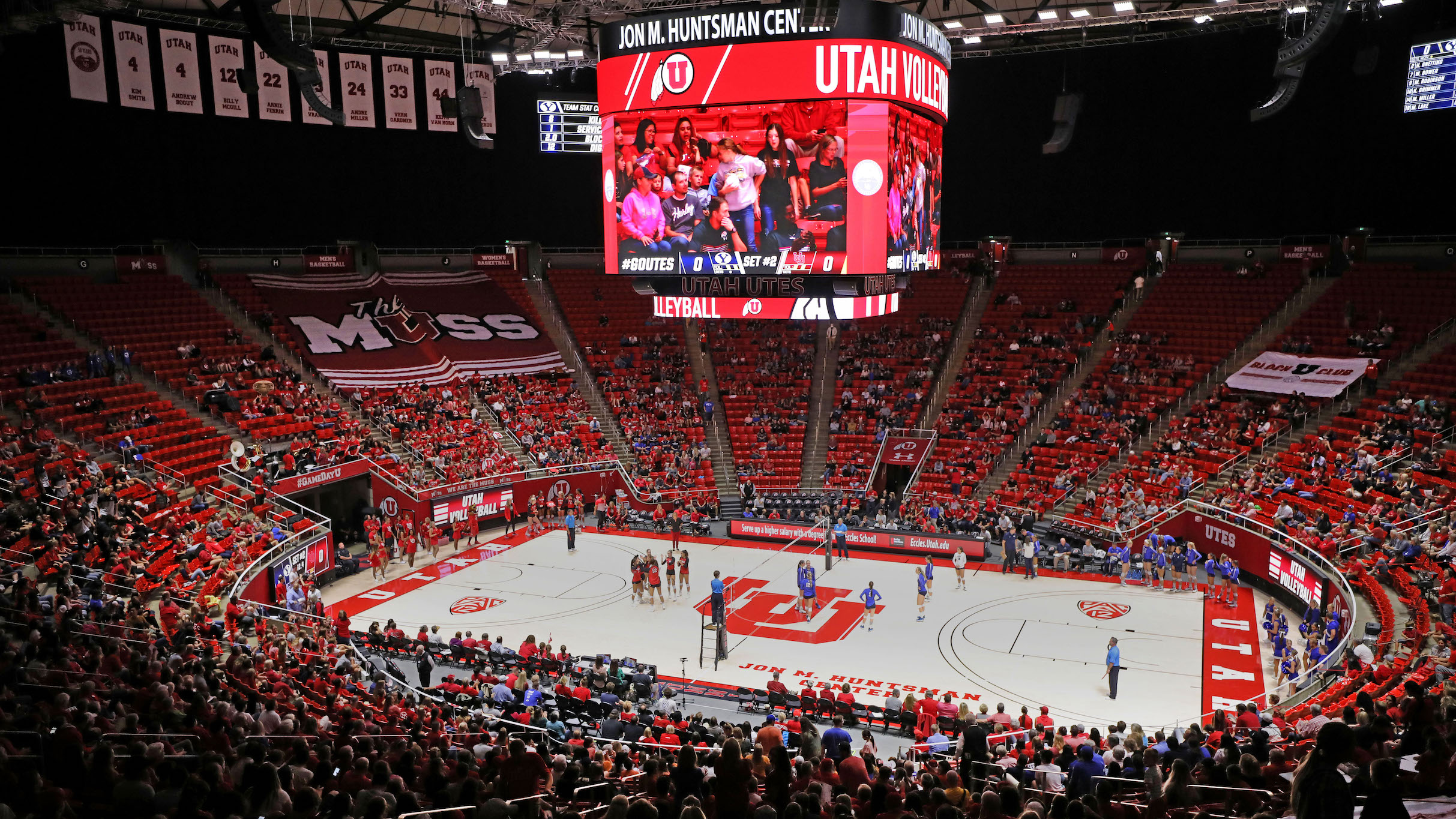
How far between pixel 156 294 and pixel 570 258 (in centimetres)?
1820

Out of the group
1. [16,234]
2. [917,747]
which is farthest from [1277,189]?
[16,234]

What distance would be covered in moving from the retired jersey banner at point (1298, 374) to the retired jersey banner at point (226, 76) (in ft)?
116

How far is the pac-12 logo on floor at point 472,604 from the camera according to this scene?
81.6ft

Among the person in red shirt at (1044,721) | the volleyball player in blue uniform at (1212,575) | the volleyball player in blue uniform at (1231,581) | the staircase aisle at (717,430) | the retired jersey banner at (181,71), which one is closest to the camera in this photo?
the person in red shirt at (1044,721)

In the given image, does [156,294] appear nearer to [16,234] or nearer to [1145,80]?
[16,234]

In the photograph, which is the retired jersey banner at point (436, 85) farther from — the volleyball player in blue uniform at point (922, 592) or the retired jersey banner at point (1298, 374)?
the retired jersey banner at point (1298, 374)

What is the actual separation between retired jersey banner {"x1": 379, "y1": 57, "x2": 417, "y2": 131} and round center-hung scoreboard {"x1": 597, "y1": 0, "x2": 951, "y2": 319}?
61.9 ft

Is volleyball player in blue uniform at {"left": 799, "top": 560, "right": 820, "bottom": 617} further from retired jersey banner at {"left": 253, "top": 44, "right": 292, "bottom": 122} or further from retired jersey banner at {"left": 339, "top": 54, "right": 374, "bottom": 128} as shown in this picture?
retired jersey banner at {"left": 253, "top": 44, "right": 292, "bottom": 122}

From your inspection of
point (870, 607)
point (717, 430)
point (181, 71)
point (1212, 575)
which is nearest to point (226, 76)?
point (181, 71)

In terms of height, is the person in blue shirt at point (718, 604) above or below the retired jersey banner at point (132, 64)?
below

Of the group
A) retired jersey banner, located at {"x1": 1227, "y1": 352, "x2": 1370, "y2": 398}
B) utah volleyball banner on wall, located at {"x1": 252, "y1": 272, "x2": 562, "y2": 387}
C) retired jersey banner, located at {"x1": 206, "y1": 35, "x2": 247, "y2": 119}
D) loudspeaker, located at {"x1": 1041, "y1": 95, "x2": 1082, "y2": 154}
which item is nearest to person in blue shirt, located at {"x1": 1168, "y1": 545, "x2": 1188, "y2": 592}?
retired jersey banner, located at {"x1": 1227, "y1": 352, "x2": 1370, "y2": 398}

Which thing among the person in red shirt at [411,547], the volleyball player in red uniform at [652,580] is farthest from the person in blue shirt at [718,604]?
the person in red shirt at [411,547]

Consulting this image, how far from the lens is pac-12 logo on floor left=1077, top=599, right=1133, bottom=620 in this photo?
77.1 feet

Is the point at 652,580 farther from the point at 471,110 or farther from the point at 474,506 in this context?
the point at 471,110
